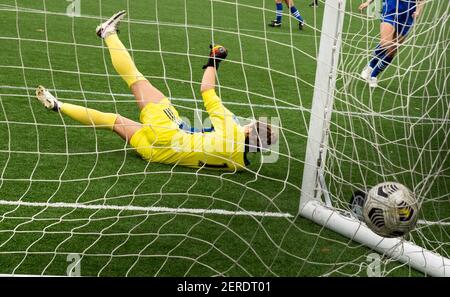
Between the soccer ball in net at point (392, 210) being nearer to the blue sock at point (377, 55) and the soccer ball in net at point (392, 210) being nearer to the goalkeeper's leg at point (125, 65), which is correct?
the blue sock at point (377, 55)

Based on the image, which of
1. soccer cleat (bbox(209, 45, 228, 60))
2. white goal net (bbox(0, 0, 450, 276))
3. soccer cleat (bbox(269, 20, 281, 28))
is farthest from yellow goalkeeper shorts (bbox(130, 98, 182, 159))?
soccer cleat (bbox(269, 20, 281, 28))

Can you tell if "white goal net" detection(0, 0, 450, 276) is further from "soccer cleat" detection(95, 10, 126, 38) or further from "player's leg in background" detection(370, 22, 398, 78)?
"soccer cleat" detection(95, 10, 126, 38)

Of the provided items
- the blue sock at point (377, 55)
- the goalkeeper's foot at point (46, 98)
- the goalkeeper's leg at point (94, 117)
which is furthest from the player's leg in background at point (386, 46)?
the goalkeeper's foot at point (46, 98)

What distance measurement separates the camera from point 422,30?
4.78m

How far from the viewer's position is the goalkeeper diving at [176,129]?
5184mm

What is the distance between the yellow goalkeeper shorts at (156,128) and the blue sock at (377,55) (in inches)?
63.8

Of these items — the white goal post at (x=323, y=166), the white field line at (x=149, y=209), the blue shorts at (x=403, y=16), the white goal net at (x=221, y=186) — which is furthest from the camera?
the blue shorts at (x=403, y=16)

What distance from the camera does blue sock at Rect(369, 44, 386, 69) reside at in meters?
5.49

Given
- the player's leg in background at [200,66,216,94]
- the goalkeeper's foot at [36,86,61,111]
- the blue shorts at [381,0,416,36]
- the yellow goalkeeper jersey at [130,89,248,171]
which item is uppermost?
the blue shorts at [381,0,416,36]

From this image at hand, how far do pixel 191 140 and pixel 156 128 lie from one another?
10.9 inches

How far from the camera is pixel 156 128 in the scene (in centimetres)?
528

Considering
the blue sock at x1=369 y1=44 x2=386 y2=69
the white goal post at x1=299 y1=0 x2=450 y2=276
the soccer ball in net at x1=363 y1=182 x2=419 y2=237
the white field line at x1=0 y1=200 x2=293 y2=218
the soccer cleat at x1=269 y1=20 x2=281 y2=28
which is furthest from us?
the soccer cleat at x1=269 y1=20 x2=281 y2=28

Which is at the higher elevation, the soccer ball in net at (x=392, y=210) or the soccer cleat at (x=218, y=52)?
the soccer cleat at (x=218, y=52)

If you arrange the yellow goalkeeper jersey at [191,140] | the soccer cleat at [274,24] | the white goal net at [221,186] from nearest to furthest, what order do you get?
the white goal net at [221,186], the yellow goalkeeper jersey at [191,140], the soccer cleat at [274,24]
